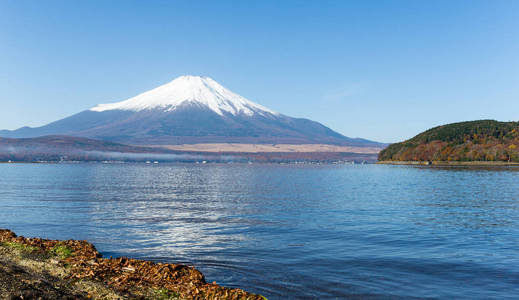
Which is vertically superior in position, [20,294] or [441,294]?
[20,294]

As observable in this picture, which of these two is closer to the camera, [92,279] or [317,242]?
[92,279]

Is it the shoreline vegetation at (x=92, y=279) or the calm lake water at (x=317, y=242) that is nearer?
the shoreline vegetation at (x=92, y=279)

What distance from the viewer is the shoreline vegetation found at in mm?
13016

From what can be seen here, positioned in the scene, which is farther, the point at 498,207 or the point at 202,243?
the point at 498,207

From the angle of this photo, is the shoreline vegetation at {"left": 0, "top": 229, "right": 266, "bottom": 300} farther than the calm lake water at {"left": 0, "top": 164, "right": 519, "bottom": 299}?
No

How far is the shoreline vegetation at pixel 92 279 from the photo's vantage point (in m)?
13.0

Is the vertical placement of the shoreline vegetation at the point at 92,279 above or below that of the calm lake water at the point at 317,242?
above

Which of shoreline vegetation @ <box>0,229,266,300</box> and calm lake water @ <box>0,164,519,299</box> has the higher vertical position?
shoreline vegetation @ <box>0,229,266,300</box>

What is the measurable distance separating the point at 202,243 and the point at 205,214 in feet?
49.2

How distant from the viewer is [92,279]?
47.7 feet

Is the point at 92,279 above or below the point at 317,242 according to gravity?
above

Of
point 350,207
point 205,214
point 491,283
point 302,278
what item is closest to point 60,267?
point 302,278

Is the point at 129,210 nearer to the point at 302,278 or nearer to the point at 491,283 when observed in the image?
the point at 302,278

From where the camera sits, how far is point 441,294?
53.0 feet
